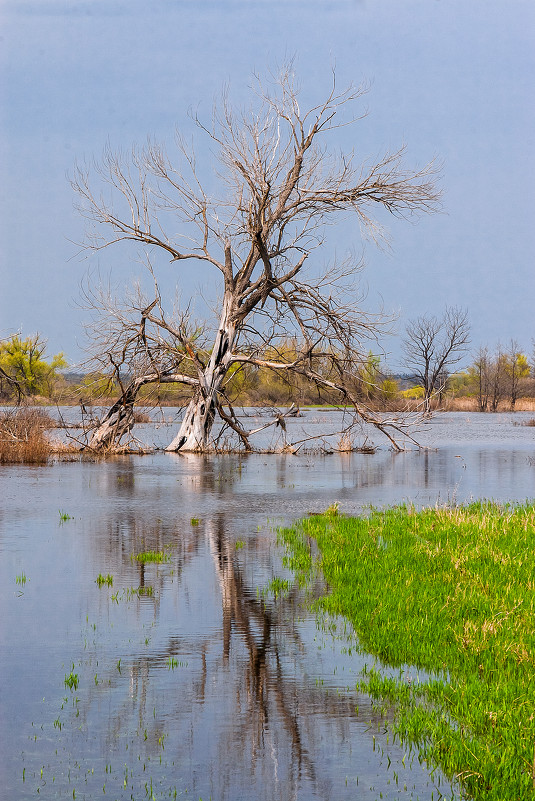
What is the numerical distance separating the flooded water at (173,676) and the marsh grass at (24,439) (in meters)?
12.6

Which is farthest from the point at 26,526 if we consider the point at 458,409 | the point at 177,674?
the point at 458,409

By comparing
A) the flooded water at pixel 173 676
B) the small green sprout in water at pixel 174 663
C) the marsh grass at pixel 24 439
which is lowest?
the flooded water at pixel 173 676

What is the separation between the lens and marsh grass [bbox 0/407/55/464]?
29000 mm

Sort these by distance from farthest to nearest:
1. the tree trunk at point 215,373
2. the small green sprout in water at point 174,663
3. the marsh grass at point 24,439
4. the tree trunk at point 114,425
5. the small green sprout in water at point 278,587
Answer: the tree trunk at point 114,425 < the tree trunk at point 215,373 < the marsh grass at point 24,439 < the small green sprout in water at point 278,587 < the small green sprout in water at point 174,663

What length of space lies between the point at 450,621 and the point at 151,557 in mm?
4945

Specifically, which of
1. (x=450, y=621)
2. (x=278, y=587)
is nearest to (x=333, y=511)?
(x=278, y=587)

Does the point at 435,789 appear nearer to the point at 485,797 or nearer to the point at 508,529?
the point at 485,797

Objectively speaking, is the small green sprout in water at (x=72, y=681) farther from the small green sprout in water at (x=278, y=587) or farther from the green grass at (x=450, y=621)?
the small green sprout in water at (x=278, y=587)

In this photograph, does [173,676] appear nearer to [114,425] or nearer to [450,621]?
[450,621]

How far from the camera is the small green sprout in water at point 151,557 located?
12157 mm

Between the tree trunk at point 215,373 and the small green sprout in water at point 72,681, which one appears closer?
the small green sprout in water at point 72,681

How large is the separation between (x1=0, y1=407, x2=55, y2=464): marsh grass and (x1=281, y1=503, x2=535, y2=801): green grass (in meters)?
15.7

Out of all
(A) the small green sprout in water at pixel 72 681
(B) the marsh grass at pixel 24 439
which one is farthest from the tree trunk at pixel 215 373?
(A) the small green sprout in water at pixel 72 681

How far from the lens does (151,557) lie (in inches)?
484
